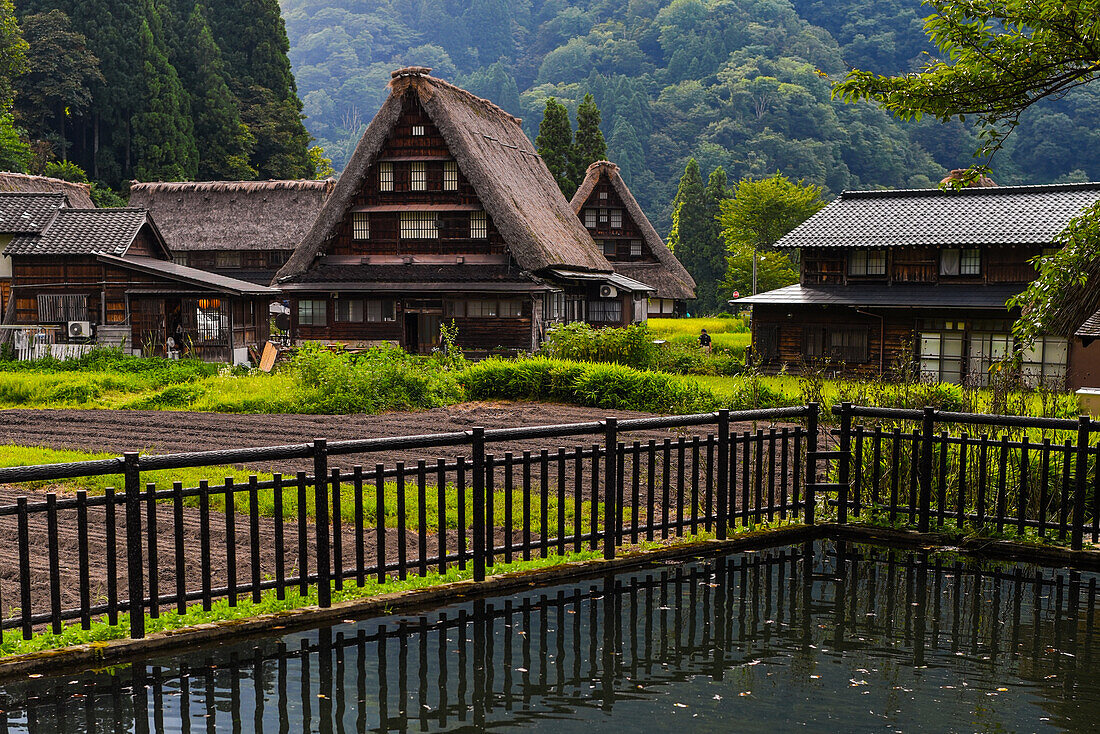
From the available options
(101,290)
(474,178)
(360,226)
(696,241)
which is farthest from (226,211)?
(696,241)

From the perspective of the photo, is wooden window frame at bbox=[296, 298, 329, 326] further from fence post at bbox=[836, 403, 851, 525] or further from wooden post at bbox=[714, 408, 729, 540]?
wooden post at bbox=[714, 408, 729, 540]

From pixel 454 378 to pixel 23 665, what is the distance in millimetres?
15661

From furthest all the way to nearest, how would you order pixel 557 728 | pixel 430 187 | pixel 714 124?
pixel 714 124
pixel 430 187
pixel 557 728

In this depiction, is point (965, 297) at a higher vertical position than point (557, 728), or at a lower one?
higher

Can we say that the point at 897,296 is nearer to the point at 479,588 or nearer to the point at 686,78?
the point at 479,588

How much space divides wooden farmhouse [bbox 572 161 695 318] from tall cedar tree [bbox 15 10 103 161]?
29.4m

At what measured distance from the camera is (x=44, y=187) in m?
44.9

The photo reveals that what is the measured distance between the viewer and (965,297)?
30.0 m

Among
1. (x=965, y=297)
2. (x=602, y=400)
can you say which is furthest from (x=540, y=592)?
(x=965, y=297)

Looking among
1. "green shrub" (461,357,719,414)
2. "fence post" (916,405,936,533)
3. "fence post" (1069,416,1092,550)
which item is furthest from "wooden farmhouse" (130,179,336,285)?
"fence post" (1069,416,1092,550)

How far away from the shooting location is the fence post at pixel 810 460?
9.29m

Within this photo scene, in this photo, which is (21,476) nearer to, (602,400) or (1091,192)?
(602,400)

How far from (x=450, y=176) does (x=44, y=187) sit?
2252 centimetres

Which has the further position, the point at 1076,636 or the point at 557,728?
the point at 1076,636
